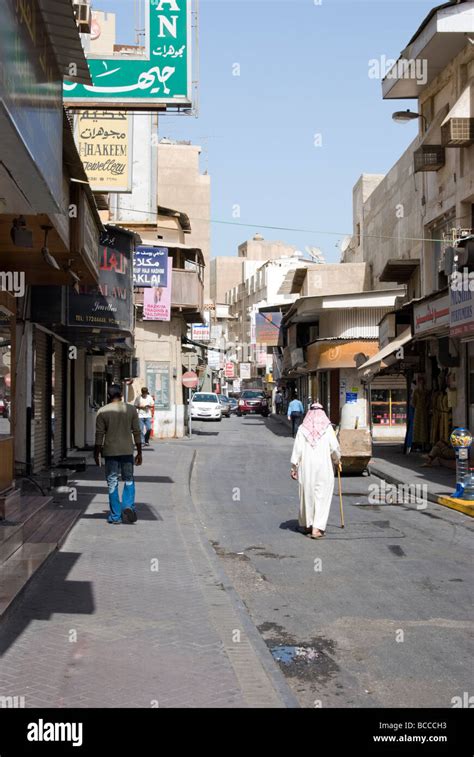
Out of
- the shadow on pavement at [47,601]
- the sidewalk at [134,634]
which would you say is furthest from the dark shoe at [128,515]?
the shadow on pavement at [47,601]

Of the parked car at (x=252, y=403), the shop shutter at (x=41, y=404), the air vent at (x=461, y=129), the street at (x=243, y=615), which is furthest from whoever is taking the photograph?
the parked car at (x=252, y=403)

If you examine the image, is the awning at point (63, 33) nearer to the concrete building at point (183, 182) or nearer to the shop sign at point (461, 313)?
the shop sign at point (461, 313)

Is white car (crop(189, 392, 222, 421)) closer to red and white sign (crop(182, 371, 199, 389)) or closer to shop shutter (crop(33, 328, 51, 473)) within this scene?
red and white sign (crop(182, 371, 199, 389))

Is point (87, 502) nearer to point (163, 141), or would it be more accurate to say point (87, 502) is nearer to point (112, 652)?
point (112, 652)

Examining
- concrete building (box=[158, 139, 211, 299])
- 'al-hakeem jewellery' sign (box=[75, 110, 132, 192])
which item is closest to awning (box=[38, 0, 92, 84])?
'al-hakeem jewellery' sign (box=[75, 110, 132, 192])

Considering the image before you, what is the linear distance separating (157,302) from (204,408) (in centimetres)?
1936

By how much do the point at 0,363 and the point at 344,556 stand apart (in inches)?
204

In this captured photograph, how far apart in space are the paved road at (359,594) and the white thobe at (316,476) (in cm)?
32

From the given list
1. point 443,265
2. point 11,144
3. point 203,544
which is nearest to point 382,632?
point 203,544

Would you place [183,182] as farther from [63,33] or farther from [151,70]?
[63,33]

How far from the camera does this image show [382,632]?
669 centimetres

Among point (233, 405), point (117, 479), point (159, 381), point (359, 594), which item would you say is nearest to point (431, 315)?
point (117, 479)

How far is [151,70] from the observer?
11.2 meters

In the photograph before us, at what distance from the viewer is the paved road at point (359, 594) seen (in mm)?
5547
